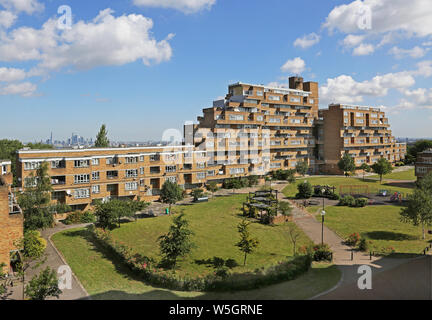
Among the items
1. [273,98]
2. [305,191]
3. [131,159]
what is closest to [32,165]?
[131,159]

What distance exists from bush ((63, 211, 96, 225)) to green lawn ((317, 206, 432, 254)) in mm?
35825

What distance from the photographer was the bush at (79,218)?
45406 millimetres

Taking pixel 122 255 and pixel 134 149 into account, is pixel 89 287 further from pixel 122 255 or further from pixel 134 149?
pixel 134 149

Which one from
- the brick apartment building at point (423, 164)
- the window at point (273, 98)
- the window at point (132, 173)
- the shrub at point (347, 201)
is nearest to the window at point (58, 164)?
the window at point (132, 173)

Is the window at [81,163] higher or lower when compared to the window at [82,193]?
higher

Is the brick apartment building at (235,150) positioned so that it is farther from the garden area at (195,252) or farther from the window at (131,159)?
the garden area at (195,252)

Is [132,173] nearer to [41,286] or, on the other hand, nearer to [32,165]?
[32,165]

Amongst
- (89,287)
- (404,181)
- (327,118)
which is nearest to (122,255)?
(89,287)

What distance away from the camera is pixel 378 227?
4169cm

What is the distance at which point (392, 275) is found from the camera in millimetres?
24156

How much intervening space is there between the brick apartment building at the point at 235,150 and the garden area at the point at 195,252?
12.1m

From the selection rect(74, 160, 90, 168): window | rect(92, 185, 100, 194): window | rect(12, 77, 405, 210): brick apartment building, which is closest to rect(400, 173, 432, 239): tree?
rect(12, 77, 405, 210): brick apartment building

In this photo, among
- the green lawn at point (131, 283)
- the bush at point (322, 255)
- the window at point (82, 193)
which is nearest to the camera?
the green lawn at point (131, 283)

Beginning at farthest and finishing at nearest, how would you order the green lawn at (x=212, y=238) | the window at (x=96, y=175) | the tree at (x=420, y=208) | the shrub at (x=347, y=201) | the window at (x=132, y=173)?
the window at (x=132, y=173) < the shrub at (x=347, y=201) < the window at (x=96, y=175) < the tree at (x=420, y=208) < the green lawn at (x=212, y=238)
